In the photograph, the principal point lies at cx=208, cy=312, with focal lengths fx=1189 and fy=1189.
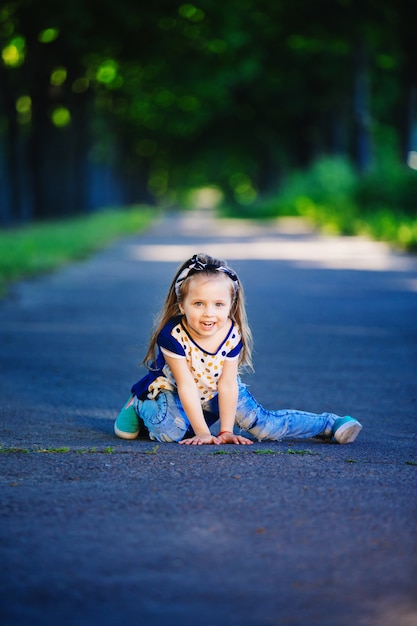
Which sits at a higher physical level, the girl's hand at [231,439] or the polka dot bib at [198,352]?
the polka dot bib at [198,352]

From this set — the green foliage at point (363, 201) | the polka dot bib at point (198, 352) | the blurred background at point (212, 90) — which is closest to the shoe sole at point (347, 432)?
the polka dot bib at point (198, 352)

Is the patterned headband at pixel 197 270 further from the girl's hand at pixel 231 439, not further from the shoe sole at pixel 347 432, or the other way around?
the shoe sole at pixel 347 432

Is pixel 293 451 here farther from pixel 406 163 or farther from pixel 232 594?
pixel 406 163

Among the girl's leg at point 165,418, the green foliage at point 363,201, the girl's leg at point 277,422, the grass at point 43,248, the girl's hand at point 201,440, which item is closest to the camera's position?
the girl's hand at point 201,440

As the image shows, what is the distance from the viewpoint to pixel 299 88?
160 ft

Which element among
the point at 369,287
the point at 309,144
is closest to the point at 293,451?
the point at 369,287

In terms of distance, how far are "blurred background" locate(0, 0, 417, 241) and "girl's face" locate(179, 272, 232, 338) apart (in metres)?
18.1

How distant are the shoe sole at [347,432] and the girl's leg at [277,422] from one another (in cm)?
10

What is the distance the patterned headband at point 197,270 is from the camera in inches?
219

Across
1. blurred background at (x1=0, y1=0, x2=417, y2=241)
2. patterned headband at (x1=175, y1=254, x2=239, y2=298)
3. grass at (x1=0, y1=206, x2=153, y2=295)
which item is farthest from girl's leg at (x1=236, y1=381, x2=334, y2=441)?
blurred background at (x1=0, y1=0, x2=417, y2=241)

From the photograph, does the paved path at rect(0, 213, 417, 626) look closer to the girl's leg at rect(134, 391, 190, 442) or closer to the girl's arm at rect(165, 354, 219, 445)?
the girl's leg at rect(134, 391, 190, 442)

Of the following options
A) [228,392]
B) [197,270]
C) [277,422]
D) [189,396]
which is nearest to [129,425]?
[189,396]

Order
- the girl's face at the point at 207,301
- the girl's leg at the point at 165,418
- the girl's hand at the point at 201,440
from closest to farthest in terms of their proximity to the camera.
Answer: the girl's hand at the point at 201,440 → the girl's face at the point at 207,301 → the girl's leg at the point at 165,418

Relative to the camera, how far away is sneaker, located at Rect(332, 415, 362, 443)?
5.67 m
